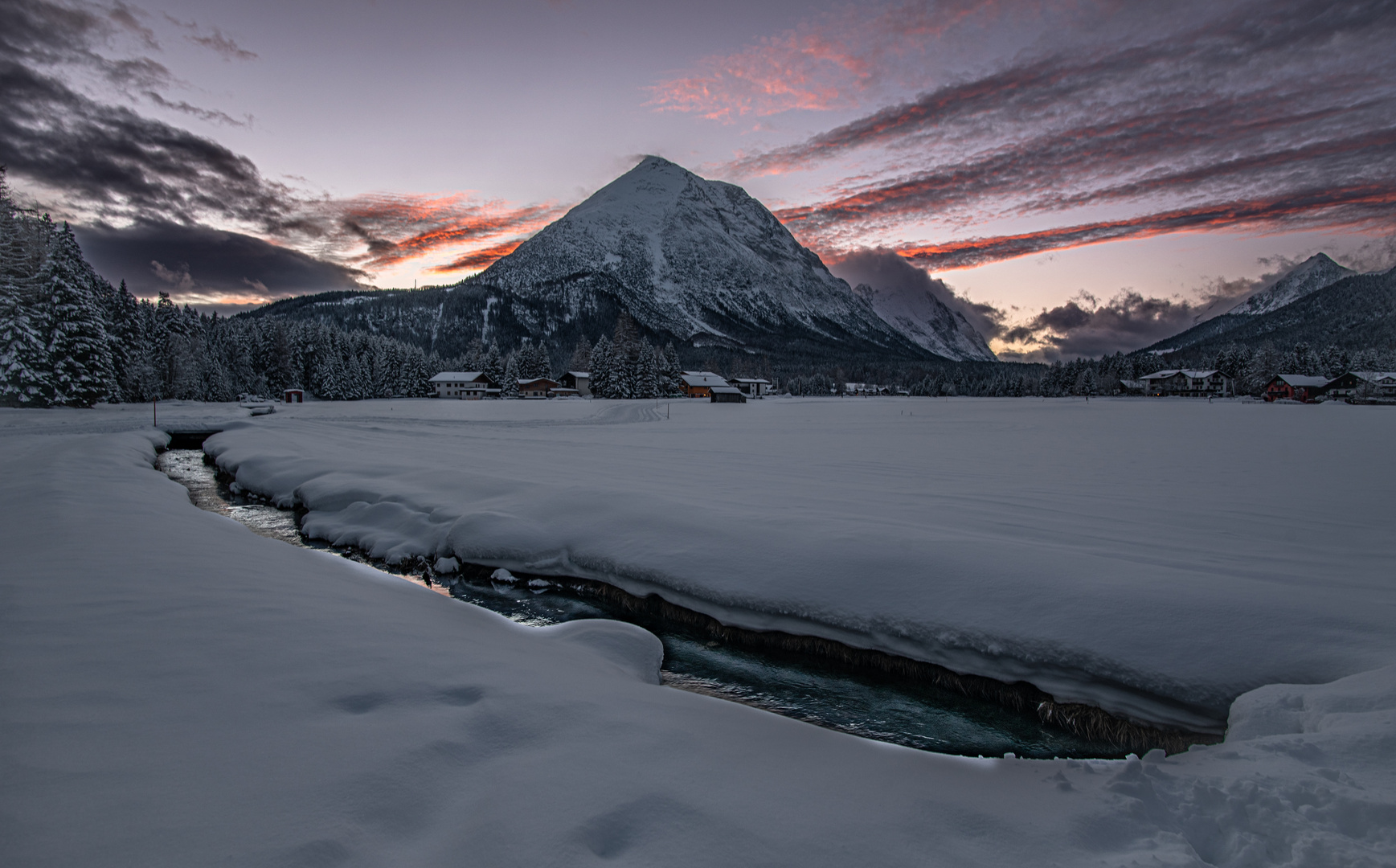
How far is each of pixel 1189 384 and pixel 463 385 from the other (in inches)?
6054

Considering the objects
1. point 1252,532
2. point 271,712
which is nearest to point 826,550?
point 271,712

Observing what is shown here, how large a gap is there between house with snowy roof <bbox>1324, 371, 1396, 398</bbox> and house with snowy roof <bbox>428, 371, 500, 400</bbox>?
133 metres

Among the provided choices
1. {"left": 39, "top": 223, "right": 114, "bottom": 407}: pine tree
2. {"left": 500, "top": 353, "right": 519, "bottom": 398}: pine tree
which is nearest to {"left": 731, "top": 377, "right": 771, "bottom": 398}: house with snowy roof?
{"left": 500, "top": 353, "right": 519, "bottom": 398}: pine tree

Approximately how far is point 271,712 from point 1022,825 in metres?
5.35

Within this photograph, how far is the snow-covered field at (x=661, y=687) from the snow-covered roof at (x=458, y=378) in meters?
87.1

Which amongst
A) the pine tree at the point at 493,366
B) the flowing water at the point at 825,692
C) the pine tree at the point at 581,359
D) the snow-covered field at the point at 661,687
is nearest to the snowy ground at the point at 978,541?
the snow-covered field at the point at 661,687

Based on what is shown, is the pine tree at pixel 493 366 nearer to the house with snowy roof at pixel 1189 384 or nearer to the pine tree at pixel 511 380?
the pine tree at pixel 511 380

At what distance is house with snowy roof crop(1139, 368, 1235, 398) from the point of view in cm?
12456

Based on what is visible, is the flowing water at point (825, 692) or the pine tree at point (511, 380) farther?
the pine tree at point (511, 380)

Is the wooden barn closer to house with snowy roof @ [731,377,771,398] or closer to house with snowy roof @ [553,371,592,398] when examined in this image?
house with snowy roof @ [553,371,592,398]

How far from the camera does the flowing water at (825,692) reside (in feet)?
20.4

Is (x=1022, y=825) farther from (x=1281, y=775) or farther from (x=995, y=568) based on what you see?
(x=995, y=568)

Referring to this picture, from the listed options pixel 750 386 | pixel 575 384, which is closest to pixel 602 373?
pixel 575 384

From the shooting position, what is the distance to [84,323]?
4322 centimetres
